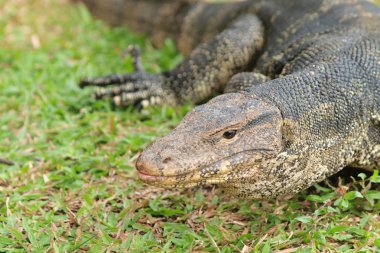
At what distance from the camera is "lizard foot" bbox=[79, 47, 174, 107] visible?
4.75 metres

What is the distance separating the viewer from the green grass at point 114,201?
9.98 feet

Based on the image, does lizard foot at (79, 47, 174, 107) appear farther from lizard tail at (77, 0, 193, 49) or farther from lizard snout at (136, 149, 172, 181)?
lizard snout at (136, 149, 172, 181)

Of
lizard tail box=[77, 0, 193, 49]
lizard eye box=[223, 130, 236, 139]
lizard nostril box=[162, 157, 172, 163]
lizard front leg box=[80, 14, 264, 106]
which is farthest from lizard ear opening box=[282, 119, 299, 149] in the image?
lizard tail box=[77, 0, 193, 49]

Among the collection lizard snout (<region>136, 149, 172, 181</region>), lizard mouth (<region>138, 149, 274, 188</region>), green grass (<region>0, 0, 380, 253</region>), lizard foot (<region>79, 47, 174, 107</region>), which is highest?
lizard snout (<region>136, 149, 172, 181</region>)

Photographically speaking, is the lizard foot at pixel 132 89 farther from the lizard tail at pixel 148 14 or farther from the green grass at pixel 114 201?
the lizard tail at pixel 148 14

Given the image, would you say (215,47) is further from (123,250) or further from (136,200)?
(123,250)

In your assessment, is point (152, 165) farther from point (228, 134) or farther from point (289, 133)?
point (289, 133)

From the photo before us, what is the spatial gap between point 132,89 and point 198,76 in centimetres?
60

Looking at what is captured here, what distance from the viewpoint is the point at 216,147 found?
291 cm

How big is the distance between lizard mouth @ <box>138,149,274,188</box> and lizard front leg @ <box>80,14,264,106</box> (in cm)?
186

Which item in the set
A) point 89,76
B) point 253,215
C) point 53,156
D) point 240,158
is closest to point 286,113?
point 240,158

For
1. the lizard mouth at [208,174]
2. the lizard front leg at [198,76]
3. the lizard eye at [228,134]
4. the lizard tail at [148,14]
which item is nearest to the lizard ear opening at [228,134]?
the lizard eye at [228,134]

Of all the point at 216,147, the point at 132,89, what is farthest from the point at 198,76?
the point at 216,147

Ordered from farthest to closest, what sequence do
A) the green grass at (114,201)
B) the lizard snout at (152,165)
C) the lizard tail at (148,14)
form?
the lizard tail at (148,14)
the green grass at (114,201)
the lizard snout at (152,165)
